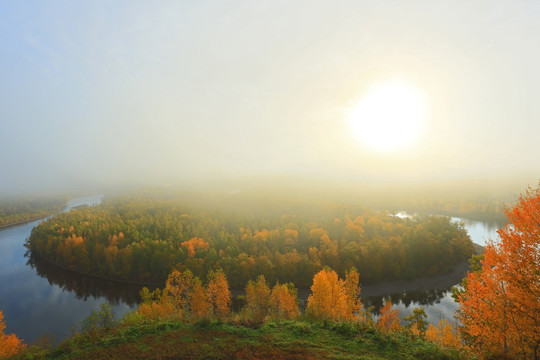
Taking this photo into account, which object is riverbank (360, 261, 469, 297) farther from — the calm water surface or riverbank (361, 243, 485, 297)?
the calm water surface

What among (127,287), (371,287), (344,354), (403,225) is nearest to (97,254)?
(127,287)

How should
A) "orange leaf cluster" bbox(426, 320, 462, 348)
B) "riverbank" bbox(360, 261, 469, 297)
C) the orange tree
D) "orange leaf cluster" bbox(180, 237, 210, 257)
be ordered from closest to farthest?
the orange tree < "orange leaf cluster" bbox(426, 320, 462, 348) < "riverbank" bbox(360, 261, 469, 297) < "orange leaf cluster" bbox(180, 237, 210, 257)

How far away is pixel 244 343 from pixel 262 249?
5260cm

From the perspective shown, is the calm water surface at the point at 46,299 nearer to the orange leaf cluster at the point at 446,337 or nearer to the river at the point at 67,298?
the river at the point at 67,298

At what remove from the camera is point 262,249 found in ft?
201

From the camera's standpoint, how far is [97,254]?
62.4 meters

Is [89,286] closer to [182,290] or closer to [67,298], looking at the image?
[67,298]

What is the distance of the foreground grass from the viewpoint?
9.11 meters

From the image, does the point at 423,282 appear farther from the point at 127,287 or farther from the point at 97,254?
the point at 97,254

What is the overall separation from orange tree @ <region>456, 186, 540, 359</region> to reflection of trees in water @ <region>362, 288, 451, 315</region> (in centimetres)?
3510

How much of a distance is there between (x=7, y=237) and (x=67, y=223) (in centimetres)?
4616

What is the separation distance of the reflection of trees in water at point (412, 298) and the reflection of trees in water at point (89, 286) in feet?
150

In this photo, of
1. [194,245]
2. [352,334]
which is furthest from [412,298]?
[194,245]

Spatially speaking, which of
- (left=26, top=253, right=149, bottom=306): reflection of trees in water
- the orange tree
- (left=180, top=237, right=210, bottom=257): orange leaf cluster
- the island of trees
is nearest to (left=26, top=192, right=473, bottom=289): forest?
(left=180, top=237, right=210, bottom=257): orange leaf cluster
